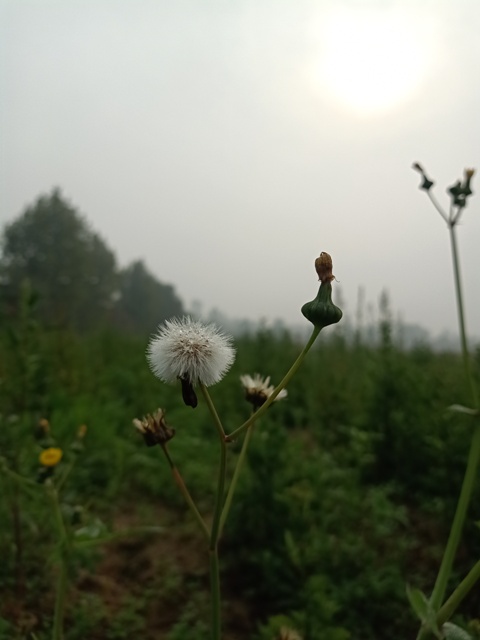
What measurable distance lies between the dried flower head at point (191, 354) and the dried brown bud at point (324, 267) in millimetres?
146

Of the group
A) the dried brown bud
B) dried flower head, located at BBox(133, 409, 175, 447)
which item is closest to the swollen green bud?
the dried brown bud

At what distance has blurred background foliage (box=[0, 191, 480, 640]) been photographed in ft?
5.84

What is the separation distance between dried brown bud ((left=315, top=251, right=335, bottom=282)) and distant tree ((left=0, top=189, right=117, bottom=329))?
29.1ft

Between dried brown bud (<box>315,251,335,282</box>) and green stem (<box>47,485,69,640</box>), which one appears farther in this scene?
green stem (<box>47,485,69,640</box>)

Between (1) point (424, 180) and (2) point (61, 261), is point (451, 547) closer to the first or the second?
(1) point (424, 180)

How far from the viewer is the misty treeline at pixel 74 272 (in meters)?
10.1

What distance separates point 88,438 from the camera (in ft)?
9.84

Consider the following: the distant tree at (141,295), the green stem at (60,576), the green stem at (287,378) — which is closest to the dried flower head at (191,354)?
the green stem at (287,378)

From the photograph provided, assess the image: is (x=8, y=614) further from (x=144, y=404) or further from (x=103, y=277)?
(x=103, y=277)

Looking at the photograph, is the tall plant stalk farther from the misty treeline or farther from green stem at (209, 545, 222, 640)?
the misty treeline

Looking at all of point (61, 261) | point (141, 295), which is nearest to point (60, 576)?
point (61, 261)

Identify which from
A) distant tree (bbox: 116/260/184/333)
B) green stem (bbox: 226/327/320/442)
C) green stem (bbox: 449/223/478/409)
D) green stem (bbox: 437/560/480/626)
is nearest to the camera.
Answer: green stem (bbox: 226/327/320/442)

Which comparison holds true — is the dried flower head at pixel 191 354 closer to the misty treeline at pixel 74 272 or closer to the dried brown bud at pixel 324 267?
the dried brown bud at pixel 324 267

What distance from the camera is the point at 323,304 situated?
68cm
